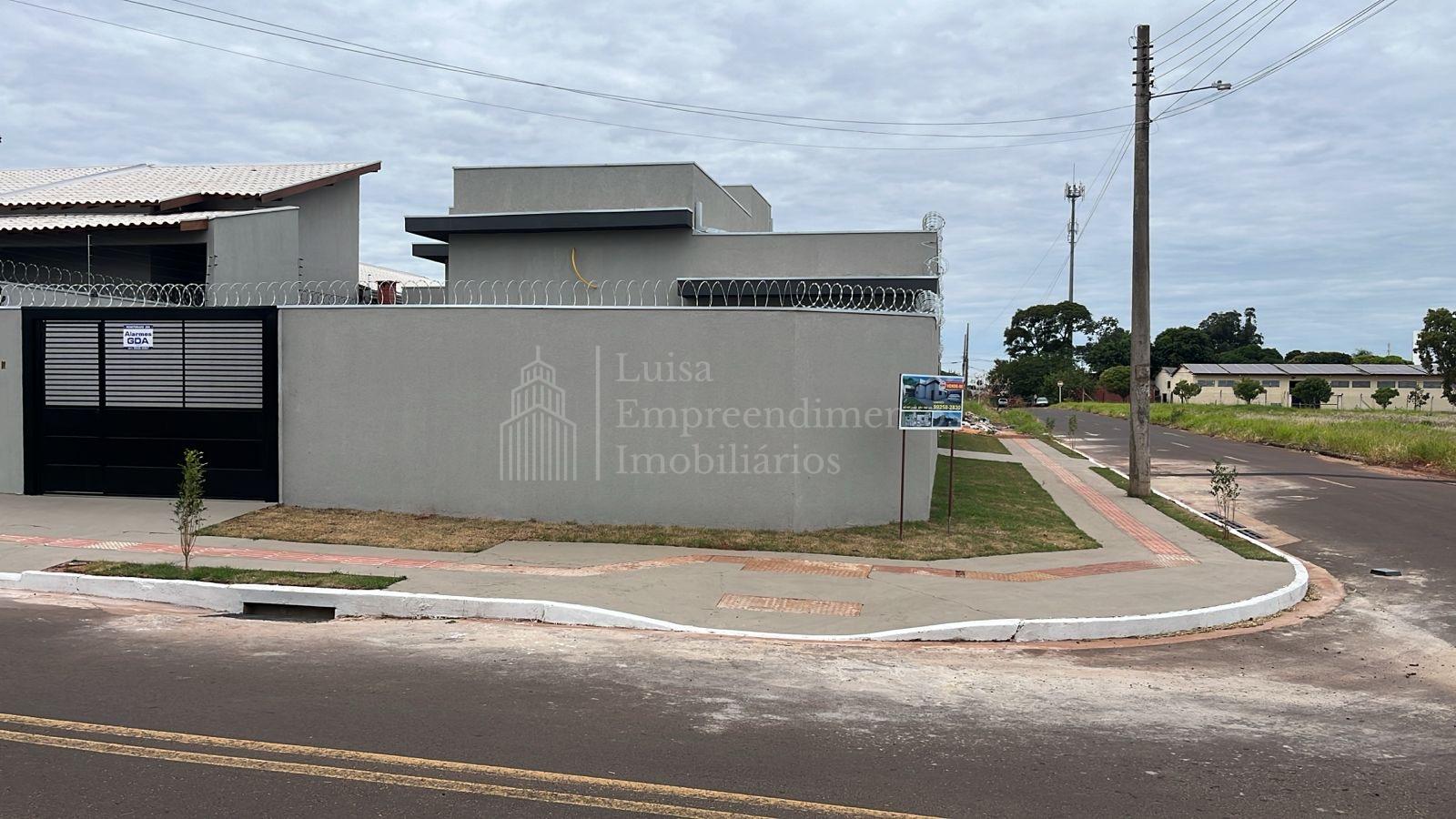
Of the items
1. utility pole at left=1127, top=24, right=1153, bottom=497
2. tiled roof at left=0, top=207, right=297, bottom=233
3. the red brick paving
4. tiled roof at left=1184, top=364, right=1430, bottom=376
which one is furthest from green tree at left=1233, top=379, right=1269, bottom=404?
tiled roof at left=0, top=207, right=297, bottom=233

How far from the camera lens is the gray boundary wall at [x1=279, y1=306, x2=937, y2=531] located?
40.3ft

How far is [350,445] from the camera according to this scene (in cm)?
1298

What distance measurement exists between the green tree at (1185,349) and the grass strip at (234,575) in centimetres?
11754

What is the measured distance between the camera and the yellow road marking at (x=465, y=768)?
446 centimetres

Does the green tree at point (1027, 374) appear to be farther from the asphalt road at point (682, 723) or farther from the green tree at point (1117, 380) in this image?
the asphalt road at point (682, 723)

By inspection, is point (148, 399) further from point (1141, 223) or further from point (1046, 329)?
point (1046, 329)

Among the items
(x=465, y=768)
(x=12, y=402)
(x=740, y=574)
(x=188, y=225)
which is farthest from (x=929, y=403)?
(x=12, y=402)

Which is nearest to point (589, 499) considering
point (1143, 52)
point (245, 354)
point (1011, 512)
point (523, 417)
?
point (523, 417)

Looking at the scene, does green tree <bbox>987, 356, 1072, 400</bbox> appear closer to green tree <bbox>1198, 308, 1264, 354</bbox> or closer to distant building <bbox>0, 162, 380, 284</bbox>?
green tree <bbox>1198, 308, 1264, 354</bbox>

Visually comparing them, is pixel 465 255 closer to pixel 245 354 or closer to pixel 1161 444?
pixel 245 354

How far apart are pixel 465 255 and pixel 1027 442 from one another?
22160 mm

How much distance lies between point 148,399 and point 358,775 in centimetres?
1074

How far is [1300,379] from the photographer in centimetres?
9406

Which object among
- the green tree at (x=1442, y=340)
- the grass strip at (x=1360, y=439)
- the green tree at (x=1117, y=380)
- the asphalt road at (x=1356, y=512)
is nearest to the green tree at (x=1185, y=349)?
the green tree at (x=1117, y=380)
